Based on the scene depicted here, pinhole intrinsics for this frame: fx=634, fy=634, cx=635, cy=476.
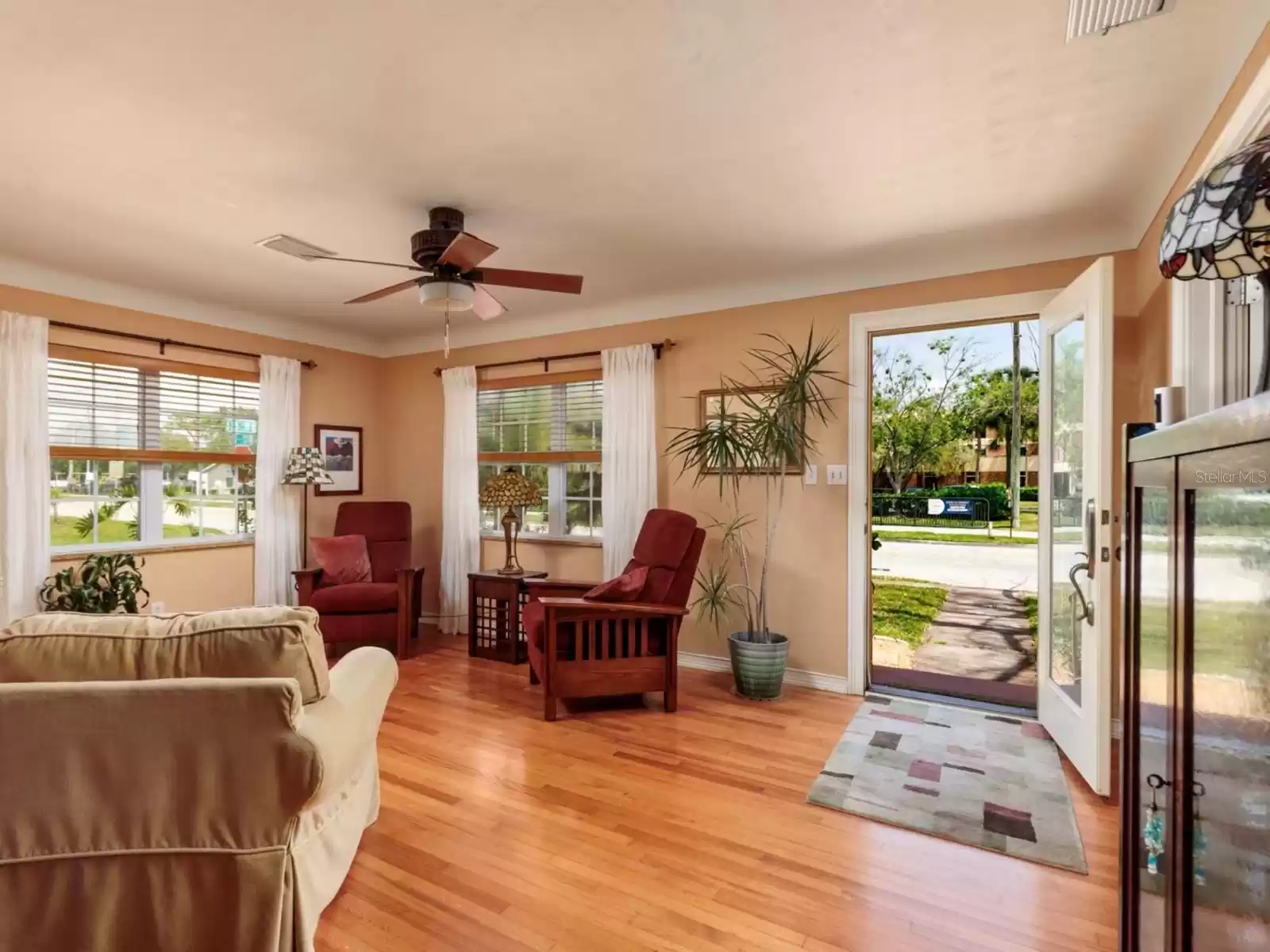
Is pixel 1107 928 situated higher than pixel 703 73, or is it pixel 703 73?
pixel 703 73

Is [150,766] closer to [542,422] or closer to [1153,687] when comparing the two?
[1153,687]

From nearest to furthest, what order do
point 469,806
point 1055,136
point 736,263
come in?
point 1055,136
point 469,806
point 736,263

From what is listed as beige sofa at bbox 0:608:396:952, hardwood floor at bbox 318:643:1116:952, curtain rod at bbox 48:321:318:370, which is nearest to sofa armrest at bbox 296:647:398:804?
beige sofa at bbox 0:608:396:952

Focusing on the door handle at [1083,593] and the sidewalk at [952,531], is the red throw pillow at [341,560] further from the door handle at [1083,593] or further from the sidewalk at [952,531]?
the sidewalk at [952,531]

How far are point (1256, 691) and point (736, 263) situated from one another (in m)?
3.14

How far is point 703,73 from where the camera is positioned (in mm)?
1869

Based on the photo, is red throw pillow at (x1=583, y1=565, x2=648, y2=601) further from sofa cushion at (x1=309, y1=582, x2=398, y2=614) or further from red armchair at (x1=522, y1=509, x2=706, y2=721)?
sofa cushion at (x1=309, y1=582, x2=398, y2=614)

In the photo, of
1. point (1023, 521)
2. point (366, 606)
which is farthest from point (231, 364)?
point (1023, 521)

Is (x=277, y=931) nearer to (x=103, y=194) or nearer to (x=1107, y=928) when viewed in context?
(x=1107, y=928)

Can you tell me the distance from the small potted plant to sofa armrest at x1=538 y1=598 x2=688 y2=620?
2.50 meters

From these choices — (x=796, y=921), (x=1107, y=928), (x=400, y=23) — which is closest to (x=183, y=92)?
(x=400, y=23)

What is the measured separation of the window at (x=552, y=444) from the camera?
4695 millimetres

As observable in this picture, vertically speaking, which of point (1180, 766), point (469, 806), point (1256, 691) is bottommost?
point (469, 806)

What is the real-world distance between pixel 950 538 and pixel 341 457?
6.46 meters
